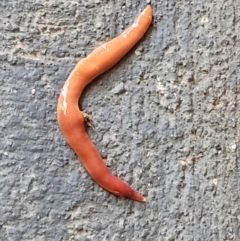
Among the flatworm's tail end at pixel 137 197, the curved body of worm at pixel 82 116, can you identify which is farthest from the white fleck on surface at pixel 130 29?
the flatworm's tail end at pixel 137 197

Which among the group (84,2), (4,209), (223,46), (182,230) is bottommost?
(182,230)

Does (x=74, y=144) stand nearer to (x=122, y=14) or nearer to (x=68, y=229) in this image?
(x=68, y=229)

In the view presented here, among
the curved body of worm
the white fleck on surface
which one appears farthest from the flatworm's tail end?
the white fleck on surface

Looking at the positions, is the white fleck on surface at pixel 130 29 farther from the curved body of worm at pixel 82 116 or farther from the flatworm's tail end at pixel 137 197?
the flatworm's tail end at pixel 137 197

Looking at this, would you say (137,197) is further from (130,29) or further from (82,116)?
(130,29)

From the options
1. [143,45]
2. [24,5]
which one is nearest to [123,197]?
[143,45]

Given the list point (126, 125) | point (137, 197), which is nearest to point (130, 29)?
point (126, 125)

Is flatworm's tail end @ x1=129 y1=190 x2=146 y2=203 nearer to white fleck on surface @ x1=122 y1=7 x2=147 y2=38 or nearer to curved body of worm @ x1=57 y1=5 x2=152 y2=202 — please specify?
curved body of worm @ x1=57 y1=5 x2=152 y2=202
